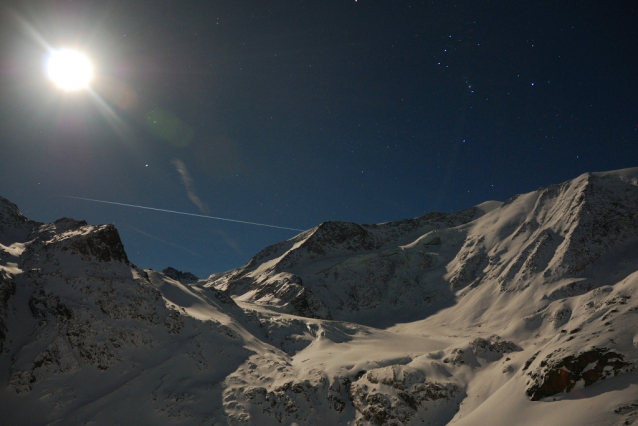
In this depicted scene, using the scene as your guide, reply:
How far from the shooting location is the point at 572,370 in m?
20.2

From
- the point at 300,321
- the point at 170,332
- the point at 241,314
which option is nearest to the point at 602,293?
the point at 300,321

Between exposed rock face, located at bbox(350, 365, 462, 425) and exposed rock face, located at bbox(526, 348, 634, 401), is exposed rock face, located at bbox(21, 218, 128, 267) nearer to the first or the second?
exposed rock face, located at bbox(350, 365, 462, 425)

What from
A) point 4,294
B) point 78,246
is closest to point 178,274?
point 78,246

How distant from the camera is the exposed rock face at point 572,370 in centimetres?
1858

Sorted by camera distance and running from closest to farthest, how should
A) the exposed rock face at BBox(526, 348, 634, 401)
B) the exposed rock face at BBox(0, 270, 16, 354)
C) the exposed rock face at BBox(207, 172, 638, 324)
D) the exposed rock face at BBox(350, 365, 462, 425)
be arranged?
the exposed rock face at BBox(526, 348, 634, 401)
the exposed rock face at BBox(350, 365, 462, 425)
the exposed rock face at BBox(0, 270, 16, 354)
the exposed rock face at BBox(207, 172, 638, 324)

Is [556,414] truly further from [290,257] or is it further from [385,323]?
A: [290,257]

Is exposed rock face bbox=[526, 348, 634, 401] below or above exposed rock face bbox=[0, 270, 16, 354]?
below

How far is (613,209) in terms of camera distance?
218 feet

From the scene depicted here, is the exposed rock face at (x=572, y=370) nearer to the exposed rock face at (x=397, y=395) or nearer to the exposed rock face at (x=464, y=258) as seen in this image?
the exposed rock face at (x=397, y=395)

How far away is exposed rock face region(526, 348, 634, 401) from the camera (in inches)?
731

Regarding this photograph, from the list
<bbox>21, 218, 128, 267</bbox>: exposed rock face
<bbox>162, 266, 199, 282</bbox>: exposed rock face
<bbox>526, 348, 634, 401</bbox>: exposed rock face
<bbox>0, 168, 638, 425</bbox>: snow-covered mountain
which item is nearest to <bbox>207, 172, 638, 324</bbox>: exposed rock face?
<bbox>0, 168, 638, 425</bbox>: snow-covered mountain

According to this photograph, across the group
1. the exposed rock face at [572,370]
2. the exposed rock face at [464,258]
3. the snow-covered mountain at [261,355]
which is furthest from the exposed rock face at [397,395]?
the exposed rock face at [464,258]

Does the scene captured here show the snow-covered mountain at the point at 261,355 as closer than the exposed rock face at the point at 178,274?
Yes

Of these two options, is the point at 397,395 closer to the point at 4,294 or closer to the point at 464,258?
the point at 4,294
